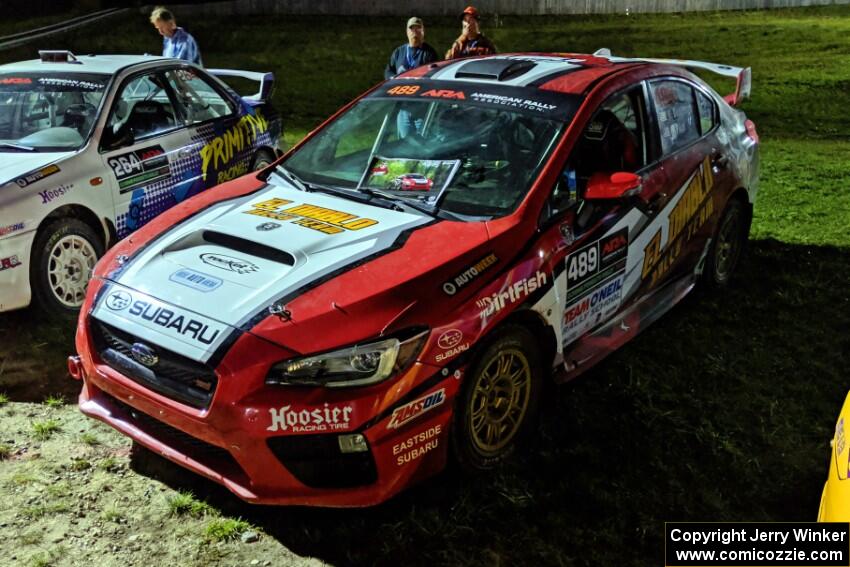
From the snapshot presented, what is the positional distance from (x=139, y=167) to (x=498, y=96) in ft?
8.98

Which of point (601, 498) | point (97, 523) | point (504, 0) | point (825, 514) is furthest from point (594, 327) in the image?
point (504, 0)

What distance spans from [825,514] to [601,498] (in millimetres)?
1037

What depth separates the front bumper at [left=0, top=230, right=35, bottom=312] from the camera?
4.70 m

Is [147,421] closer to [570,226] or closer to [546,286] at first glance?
[546,286]

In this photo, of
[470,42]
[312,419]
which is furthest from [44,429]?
[470,42]

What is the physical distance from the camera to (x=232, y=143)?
659 centimetres

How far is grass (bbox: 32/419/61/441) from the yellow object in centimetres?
335

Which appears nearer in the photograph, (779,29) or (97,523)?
(97,523)

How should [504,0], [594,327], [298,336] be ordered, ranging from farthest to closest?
[504,0] → [594,327] → [298,336]

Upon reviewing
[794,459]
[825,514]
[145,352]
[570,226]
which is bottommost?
[794,459]

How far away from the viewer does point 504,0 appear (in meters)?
28.0

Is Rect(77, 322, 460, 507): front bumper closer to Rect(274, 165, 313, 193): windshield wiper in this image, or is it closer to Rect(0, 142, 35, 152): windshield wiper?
Rect(274, 165, 313, 193): windshield wiper

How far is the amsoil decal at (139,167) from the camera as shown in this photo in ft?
18.0

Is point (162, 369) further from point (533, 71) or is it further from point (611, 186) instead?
point (533, 71)
